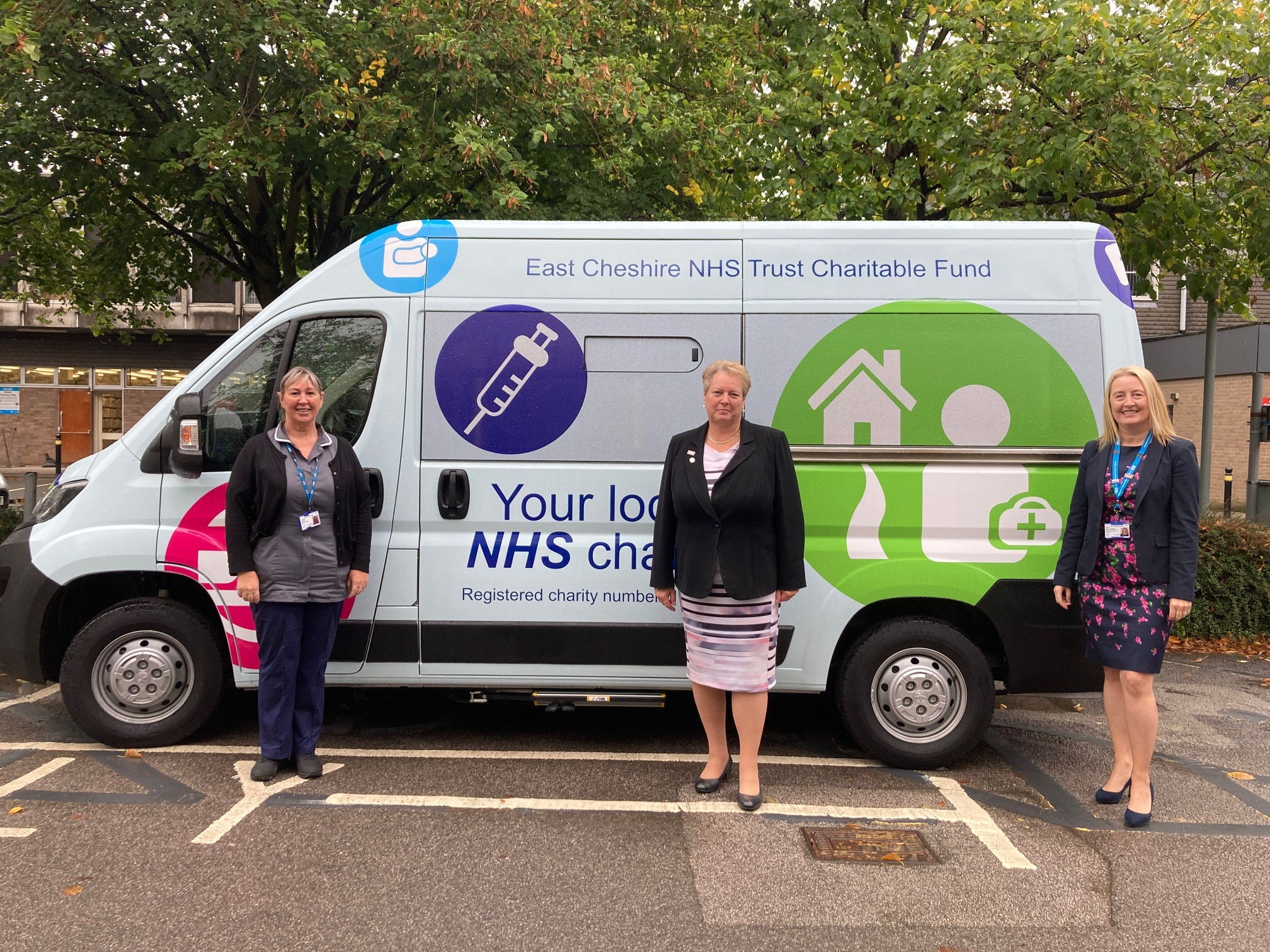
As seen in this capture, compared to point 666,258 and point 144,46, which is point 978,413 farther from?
point 144,46

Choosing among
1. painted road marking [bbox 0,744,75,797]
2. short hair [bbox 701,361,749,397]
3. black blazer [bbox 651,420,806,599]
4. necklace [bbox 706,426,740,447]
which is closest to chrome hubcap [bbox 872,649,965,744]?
black blazer [bbox 651,420,806,599]

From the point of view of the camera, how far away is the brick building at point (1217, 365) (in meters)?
21.1

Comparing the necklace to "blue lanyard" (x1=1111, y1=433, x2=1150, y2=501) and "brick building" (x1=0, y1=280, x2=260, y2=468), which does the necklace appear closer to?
"blue lanyard" (x1=1111, y1=433, x2=1150, y2=501)

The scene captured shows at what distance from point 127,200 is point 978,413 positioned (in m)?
8.50

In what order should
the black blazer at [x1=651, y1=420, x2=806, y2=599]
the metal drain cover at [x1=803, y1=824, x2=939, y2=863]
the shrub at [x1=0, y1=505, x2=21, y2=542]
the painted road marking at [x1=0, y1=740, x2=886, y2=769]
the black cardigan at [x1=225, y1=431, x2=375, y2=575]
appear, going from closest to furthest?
the metal drain cover at [x1=803, y1=824, x2=939, y2=863] < the black blazer at [x1=651, y1=420, x2=806, y2=599] < the black cardigan at [x1=225, y1=431, x2=375, y2=575] < the painted road marking at [x1=0, y1=740, x2=886, y2=769] < the shrub at [x1=0, y1=505, x2=21, y2=542]

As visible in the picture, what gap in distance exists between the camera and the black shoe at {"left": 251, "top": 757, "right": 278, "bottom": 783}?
4.23 m

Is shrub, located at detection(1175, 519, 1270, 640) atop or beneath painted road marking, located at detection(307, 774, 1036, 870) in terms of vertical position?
atop

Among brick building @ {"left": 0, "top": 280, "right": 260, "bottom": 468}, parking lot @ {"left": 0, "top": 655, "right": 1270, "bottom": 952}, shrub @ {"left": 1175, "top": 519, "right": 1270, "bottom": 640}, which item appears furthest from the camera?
brick building @ {"left": 0, "top": 280, "right": 260, "bottom": 468}

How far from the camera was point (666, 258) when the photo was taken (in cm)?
443

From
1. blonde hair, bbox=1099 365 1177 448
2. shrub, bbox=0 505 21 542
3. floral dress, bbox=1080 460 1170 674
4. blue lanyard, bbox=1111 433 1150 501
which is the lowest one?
shrub, bbox=0 505 21 542

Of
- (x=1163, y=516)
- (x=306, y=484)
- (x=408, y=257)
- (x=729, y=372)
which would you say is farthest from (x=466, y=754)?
(x=1163, y=516)

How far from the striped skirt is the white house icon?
0.92m

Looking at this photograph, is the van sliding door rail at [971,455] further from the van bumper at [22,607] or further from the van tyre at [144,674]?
the van bumper at [22,607]

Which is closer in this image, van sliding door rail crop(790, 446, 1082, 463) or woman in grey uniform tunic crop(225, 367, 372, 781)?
woman in grey uniform tunic crop(225, 367, 372, 781)
